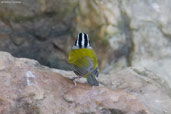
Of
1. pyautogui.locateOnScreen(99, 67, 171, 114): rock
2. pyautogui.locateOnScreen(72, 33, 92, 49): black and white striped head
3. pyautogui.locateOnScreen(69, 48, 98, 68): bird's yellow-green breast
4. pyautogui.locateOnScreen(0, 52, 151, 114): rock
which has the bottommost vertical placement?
pyautogui.locateOnScreen(99, 67, 171, 114): rock

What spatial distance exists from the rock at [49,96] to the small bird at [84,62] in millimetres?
197

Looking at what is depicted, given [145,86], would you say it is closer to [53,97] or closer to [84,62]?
[84,62]

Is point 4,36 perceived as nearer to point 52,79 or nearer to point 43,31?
point 43,31

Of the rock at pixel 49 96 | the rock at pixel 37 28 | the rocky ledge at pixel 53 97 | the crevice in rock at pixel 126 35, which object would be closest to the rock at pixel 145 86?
the rocky ledge at pixel 53 97

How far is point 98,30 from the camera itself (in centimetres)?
646

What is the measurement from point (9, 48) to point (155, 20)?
309cm

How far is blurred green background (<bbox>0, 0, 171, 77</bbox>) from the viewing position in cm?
624

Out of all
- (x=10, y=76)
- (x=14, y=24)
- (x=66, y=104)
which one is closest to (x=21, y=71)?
(x=10, y=76)

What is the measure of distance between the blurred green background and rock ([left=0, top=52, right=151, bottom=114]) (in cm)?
210

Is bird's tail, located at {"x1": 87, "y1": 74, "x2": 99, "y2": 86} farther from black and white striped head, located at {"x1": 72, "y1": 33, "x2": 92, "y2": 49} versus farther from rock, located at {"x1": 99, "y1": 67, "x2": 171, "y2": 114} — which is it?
black and white striped head, located at {"x1": 72, "y1": 33, "x2": 92, "y2": 49}

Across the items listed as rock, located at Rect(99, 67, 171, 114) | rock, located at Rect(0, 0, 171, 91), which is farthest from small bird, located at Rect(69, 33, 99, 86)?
rock, located at Rect(0, 0, 171, 91)

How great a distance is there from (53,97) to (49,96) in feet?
0.16

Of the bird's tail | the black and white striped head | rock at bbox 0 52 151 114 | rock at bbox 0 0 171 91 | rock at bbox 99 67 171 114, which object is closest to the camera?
rock at bbox 0 52 151 114

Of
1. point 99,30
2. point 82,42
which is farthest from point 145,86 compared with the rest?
point 99,30
